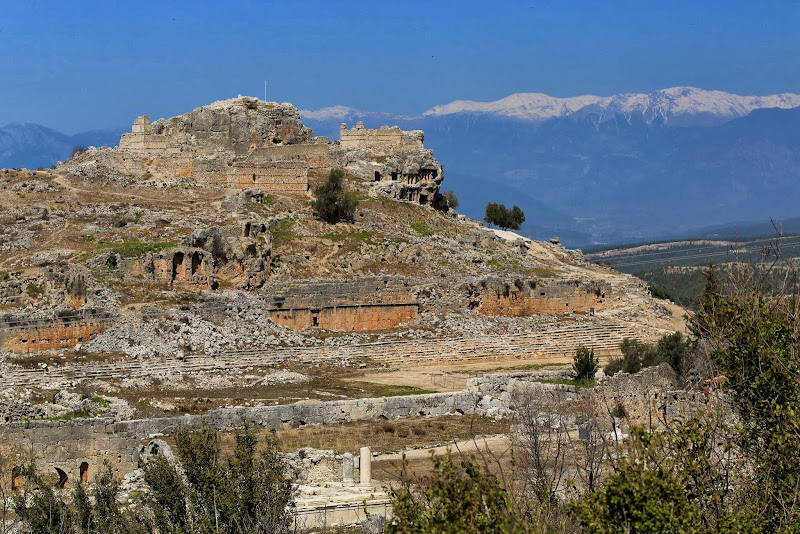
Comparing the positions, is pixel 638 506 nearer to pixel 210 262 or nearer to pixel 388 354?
pixel 388 354

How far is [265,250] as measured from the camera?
146 ft

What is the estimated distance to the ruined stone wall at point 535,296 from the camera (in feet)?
145

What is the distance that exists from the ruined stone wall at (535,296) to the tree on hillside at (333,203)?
27.3 ft

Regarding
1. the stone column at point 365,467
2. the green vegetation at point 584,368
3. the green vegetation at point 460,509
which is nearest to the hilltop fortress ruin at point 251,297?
the stone column at point 365,467

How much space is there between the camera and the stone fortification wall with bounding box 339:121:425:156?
202 feet

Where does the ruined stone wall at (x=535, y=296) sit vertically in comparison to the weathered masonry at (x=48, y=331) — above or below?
above

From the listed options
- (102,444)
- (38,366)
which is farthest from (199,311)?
(102,444)

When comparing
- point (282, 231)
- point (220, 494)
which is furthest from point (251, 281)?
point (220, 494)

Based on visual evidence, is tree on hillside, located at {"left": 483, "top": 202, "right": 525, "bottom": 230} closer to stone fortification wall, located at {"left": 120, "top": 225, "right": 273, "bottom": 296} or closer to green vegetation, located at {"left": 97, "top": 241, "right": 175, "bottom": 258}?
stone fortification wall, located at {"left": 120, "top": 225, "right": 273, "bottom": 296}

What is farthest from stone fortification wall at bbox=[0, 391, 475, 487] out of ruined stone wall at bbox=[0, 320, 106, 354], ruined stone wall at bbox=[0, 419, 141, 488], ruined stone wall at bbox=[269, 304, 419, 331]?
ruined stone wall at bbox=[269, 304, 419, 331]

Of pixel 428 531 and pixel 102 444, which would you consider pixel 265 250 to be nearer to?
pixel 102 444

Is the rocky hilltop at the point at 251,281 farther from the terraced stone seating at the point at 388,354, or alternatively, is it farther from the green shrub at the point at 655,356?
the green shrub at the point at 655,356

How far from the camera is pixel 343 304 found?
4128cm

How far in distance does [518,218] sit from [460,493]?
57.2 m
